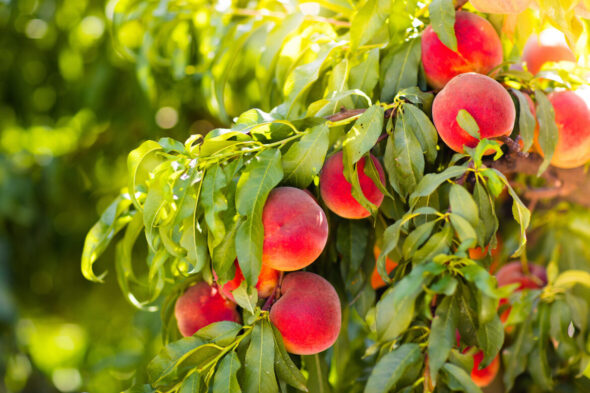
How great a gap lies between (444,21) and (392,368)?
1.36 feet

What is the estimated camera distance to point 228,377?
2.22 feet

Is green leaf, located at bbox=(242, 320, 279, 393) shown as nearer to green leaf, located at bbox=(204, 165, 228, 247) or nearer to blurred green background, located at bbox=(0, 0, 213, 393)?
green leaf, located at bbox=(204, 165, 228, 247)

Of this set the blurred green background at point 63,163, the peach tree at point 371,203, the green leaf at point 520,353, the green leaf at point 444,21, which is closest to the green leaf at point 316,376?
the peach tree at point 371,203

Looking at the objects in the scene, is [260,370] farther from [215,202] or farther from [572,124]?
[572,124]

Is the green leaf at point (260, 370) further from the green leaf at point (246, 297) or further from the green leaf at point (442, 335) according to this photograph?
the green leaf at point (442, 335)

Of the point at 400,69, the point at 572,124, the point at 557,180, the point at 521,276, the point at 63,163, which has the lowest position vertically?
the point at 63,163

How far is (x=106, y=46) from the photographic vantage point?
1.62 meters

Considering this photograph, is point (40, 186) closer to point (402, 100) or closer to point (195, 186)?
point (195, 186)

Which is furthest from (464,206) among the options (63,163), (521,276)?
(63,163)

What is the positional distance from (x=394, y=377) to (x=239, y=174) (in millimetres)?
291

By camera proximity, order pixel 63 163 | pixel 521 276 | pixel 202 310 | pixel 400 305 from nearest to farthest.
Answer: pixel 400 305 → pixel 202 310 → pixel 521 276 → pixel 63 163

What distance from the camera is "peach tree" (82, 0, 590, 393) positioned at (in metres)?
0.66

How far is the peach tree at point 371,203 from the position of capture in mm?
665

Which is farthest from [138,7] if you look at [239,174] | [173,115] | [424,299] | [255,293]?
[424,299]
